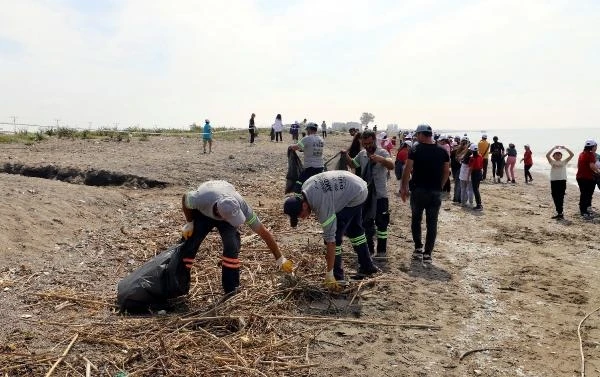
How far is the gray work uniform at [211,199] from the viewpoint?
4.33m

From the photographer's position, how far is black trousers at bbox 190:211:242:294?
4.52m

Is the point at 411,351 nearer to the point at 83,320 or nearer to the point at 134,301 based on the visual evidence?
the point at 134,301

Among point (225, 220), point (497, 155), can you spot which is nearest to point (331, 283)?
point (225, 220)

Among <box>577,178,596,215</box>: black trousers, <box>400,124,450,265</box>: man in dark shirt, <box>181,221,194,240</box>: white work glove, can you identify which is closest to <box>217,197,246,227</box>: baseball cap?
<box>181,221,194,240</box>: white work glove

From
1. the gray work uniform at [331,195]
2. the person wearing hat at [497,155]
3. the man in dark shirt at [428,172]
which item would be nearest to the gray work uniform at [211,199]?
the gray work uniform at [331,195]

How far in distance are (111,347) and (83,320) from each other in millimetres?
676

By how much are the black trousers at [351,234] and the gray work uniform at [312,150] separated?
2096 millimetres

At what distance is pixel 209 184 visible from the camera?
14.7 feet

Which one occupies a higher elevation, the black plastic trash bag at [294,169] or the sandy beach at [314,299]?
the black plastic trash bag at [294,169]

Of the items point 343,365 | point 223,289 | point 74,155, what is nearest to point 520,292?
point 343,365

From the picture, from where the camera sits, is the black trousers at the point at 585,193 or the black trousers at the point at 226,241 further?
the black trousers at the point at 585,193

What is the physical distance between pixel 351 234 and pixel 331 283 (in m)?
0.70

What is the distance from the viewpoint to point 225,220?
435cm

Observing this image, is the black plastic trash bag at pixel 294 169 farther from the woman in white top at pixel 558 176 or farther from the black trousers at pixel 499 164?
the black trousers at pixel 499 164
